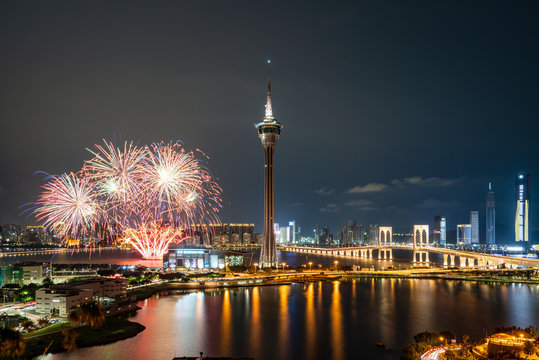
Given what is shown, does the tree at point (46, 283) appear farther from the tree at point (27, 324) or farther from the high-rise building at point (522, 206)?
the high-rise building at point (522, 206)

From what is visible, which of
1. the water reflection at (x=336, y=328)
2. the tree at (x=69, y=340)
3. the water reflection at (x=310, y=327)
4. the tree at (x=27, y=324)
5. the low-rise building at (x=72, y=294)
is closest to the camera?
the tree at (x=69, y=340)

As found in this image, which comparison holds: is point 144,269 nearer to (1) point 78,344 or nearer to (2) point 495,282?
(1) point 78,344

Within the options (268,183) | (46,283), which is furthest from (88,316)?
(268,183)

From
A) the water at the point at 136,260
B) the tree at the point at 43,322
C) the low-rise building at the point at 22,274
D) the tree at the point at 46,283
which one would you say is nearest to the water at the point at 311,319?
the tree at the point at 43,322

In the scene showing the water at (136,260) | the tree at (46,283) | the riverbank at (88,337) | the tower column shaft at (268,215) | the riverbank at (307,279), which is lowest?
the water at (136,260)

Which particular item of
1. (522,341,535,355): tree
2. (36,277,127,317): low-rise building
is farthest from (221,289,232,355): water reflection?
(522,341,535,355): tree

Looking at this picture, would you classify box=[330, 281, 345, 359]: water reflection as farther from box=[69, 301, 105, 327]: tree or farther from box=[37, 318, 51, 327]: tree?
box=[37, 318, 51, 327]: tree
